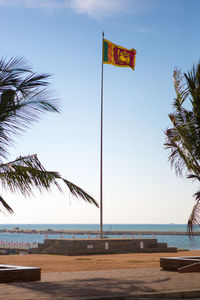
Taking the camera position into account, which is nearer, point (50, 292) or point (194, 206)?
point (50, 292)

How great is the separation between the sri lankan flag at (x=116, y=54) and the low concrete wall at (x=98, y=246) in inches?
627

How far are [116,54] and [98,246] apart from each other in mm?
17539

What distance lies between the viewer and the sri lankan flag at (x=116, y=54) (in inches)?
1578

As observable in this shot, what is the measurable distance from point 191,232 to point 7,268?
22.2ft

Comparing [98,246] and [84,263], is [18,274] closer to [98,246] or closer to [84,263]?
[84,263]

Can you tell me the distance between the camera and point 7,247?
5956 centimetres

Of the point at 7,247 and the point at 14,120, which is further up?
the point at 14,120

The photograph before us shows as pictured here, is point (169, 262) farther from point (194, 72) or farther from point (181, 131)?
point (194, 72)

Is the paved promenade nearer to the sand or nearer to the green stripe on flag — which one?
the sand

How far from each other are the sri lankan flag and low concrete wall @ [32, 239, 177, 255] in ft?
52.2

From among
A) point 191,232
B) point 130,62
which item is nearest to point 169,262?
point 191,232

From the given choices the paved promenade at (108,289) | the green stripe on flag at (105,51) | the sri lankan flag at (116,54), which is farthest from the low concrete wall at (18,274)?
the green stripe on flag at (105,51)

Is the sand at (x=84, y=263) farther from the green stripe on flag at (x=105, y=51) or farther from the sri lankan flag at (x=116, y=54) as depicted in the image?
the green stripe on flag at (x=105, y=51)

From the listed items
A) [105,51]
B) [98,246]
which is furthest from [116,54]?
[98,246]
